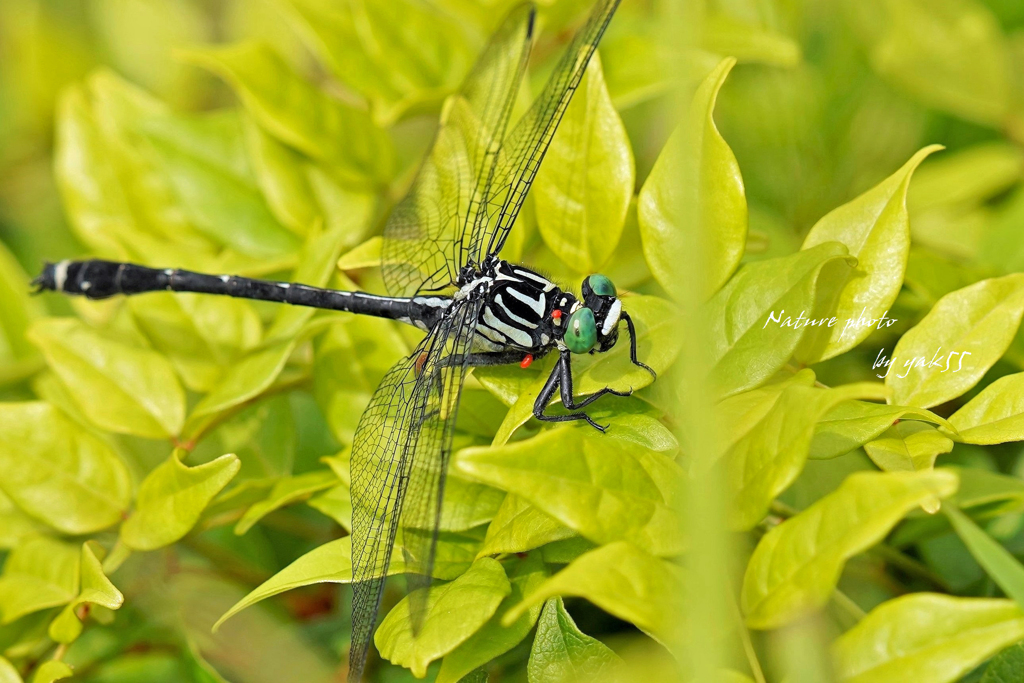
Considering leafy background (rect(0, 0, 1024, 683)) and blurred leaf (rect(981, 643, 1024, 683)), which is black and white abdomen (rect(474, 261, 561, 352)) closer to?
leafy background (rect(0, 0, 1024, 683))

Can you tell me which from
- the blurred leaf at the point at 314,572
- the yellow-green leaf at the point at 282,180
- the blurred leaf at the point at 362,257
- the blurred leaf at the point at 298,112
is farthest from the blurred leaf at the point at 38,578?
the blurred leaf at the point at 298,112

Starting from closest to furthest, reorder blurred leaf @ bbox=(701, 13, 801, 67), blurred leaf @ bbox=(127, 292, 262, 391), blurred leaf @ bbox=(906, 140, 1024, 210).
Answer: blurred leaf @ bbox=(127, 292, 262, 391) < blurred leaf @ bbox=(701, 13, 801, 67) < blurred leaf @ bbox=(906, 140, 1024, 210)

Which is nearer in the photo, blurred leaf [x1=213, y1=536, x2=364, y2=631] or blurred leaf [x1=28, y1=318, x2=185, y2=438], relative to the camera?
blurred leaf [x1=213, y1=536, x2=364, y2=631]

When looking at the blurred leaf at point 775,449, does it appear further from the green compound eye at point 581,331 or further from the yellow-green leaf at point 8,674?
the yellow-green leaf at point 8,674

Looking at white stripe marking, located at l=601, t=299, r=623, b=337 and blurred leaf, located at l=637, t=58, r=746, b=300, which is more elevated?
blurred leaf, located at l=637, t=58, r=746, b=300

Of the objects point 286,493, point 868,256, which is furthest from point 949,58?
point 286,493

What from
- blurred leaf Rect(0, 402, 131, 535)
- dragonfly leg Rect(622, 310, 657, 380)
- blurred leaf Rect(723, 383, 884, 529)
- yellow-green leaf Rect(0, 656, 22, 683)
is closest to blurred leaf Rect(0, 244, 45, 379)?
blurred leaf Rect(0, 402, 131, 535)

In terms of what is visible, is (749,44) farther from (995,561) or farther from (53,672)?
(53,672)
